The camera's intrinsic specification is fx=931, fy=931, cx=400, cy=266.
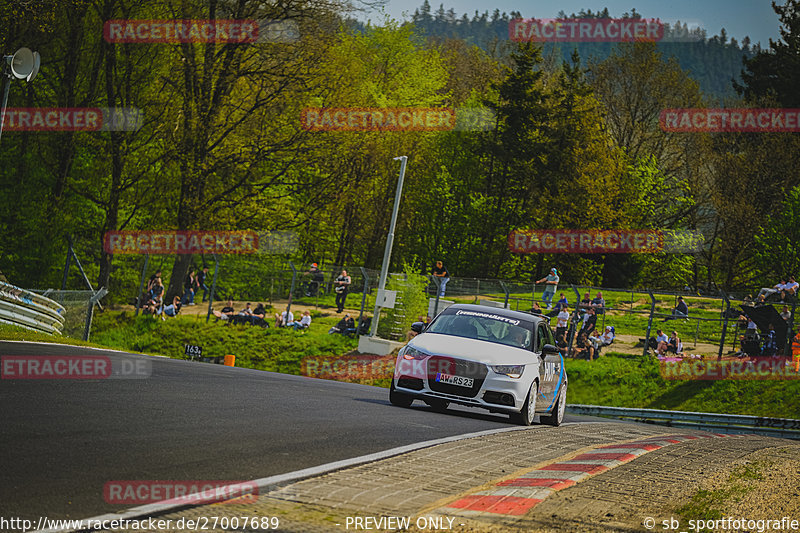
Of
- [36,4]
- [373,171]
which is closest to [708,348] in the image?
[36,4]

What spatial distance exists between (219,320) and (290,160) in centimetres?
796

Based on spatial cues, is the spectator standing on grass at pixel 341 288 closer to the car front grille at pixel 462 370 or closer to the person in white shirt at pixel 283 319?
the person in white shirt at pixel 283 319

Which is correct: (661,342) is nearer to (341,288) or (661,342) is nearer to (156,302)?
(341,288)

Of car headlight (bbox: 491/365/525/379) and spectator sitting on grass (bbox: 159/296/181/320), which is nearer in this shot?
car headlight (bbox: 491/365/525/379)

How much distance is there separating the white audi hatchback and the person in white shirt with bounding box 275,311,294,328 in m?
21.2

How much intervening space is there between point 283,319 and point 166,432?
90.1 ft

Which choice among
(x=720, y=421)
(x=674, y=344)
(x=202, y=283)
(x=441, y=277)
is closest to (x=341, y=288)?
(x=441, y=277)

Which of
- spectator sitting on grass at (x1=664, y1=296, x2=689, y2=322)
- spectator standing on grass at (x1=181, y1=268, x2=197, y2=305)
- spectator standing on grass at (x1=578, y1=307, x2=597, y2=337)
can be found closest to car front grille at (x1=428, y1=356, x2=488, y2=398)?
spectator standing on grass at (x1=578, y1=307, x2=597, y2=337)

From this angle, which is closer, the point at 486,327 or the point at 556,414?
the point at 486,327

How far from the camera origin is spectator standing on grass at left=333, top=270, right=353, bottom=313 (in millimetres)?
36031

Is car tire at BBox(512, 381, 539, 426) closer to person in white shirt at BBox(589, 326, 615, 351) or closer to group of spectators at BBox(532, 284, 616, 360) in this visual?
group of spectators at BBox(532, 284, 616, 360)

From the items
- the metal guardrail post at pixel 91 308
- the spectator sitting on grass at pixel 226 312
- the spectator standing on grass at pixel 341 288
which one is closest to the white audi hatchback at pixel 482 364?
the metal guardrail post at pixel 91 308

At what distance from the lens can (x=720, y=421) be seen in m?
22.6

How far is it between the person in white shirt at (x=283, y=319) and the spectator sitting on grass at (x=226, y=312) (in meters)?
1.82
